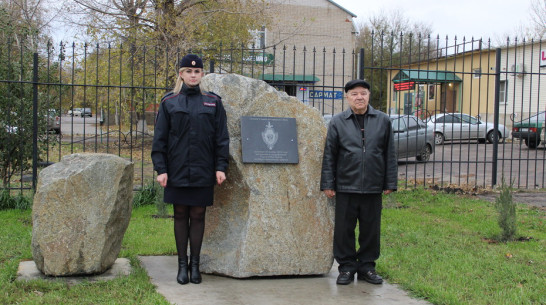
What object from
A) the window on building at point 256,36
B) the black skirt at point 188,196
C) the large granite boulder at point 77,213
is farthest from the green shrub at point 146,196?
the window on building at point 256,36

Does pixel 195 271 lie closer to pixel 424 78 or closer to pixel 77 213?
pixel 77 213

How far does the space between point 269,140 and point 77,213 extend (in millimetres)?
1739

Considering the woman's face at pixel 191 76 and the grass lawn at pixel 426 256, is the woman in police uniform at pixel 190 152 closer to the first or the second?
the woman's face at pixel 191 76

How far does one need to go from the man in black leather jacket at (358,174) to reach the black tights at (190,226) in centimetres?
109

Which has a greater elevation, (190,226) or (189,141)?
(189,141)

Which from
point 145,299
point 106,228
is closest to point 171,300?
point 145,299

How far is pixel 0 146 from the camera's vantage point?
26.7 ft

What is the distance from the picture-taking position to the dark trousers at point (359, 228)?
4.45 metres

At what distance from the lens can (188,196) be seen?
4.20 metres

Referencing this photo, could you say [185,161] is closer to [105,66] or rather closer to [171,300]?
[171,300]

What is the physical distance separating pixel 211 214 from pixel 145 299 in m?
1.07

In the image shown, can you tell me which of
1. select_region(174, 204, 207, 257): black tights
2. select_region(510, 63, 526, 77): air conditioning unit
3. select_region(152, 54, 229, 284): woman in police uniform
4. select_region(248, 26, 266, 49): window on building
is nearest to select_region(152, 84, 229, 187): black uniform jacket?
select_region(152, 54, 229, 284): woman in police uniform

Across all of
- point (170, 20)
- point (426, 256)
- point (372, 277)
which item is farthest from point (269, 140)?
point (170, 20)

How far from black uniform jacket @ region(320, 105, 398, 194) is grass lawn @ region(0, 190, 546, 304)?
942mm
